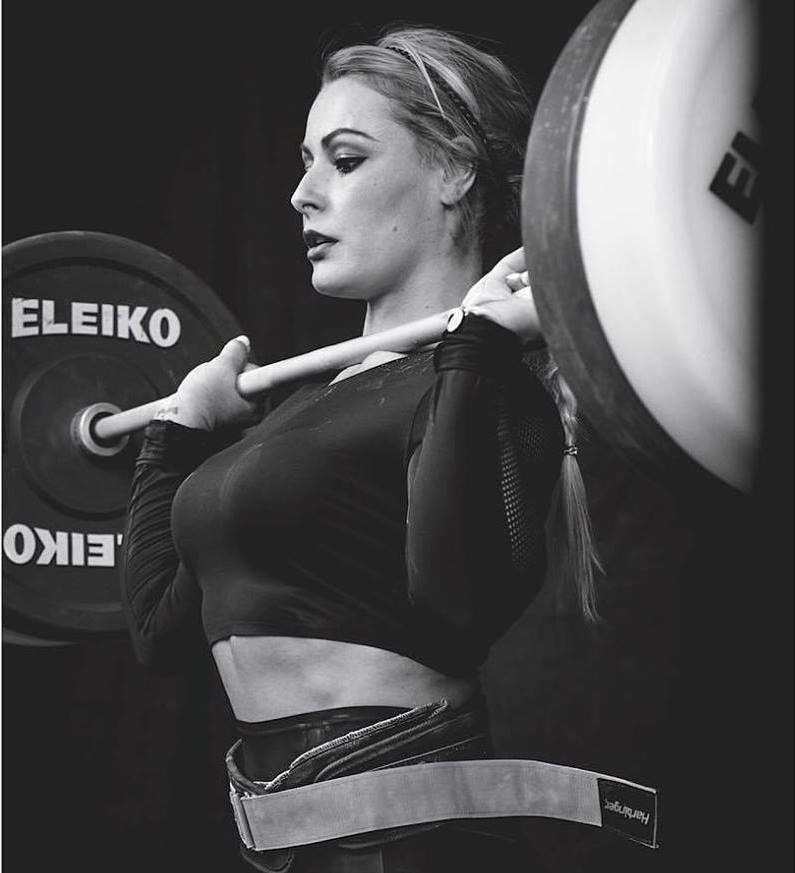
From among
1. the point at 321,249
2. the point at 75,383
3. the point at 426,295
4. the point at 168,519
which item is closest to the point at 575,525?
the point at 426,295

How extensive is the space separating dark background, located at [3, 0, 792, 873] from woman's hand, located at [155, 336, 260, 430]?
2.59 ft

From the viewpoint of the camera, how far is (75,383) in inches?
82.4

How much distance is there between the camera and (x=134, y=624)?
1650mm

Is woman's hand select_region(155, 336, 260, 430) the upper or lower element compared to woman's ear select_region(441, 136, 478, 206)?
lower

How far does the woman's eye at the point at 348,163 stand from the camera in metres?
1.49

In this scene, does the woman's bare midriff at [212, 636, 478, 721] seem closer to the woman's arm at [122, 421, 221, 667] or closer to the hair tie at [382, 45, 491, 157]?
the woman's arm at [122, 421, 221, 667]

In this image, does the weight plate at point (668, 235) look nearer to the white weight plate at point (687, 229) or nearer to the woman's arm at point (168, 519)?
the white weight plate at point (687, 229)

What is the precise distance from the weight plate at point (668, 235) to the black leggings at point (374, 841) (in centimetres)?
40

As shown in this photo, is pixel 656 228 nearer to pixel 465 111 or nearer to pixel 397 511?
pixel 397 511

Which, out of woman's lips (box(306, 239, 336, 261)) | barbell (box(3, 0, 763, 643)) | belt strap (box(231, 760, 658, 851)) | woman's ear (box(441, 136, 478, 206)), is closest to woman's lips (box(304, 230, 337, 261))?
woman's lips (box(306, 239, 336, 261))

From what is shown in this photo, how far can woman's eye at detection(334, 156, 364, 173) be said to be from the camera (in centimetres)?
149

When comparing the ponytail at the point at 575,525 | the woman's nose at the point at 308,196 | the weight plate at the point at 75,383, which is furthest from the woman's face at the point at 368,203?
the weight plate at the point at 75,383

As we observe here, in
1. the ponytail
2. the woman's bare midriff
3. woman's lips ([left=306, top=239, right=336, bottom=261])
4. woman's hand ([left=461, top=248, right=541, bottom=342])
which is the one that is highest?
woman's lips ([left=306, top=239, right=336, bottom=261])

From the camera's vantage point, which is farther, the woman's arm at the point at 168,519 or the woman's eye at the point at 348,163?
the woman's arm at the point at 168,519
